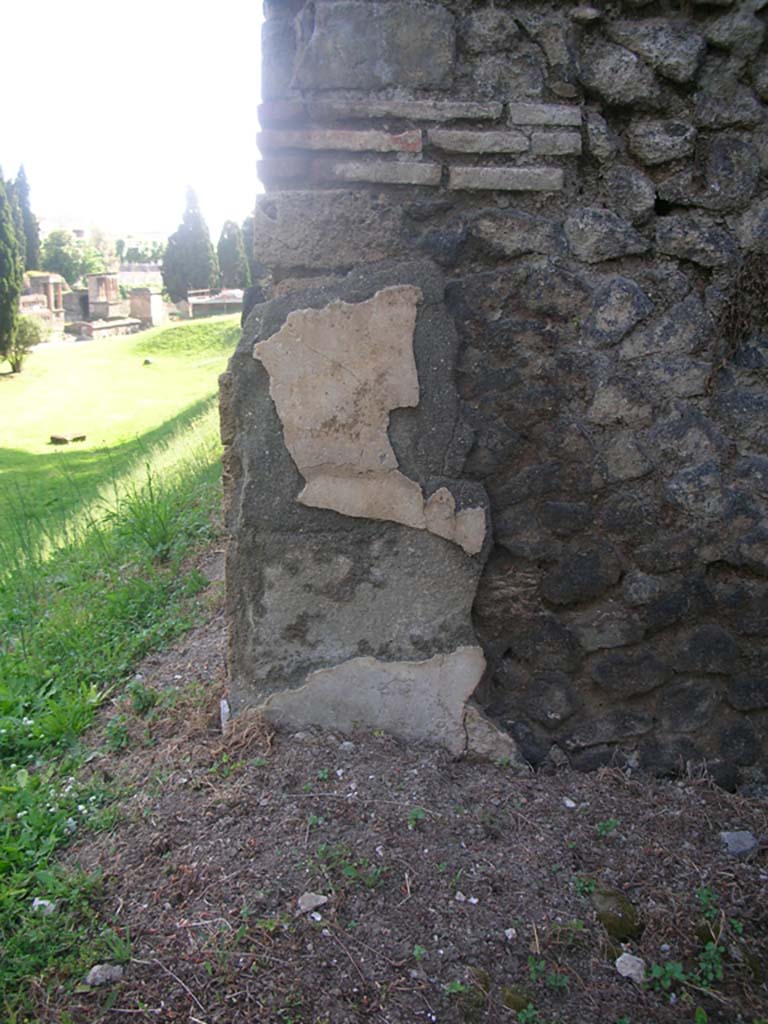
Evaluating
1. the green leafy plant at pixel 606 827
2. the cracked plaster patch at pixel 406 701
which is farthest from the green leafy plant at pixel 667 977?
the cracked plaster patch at pixel 406 701

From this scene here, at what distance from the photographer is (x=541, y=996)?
1937mm

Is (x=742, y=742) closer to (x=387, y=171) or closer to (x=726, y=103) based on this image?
(x=726, y=103)

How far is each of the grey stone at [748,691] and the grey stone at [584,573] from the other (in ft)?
1.51

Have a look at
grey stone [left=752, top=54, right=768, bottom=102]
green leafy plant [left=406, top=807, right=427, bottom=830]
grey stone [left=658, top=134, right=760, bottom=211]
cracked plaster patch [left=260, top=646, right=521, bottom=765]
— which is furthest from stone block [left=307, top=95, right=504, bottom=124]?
green leafy plant [left=406, top=807, right=427, bottom=830]

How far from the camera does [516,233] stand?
2465 mm

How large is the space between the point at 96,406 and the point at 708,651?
12.7 m

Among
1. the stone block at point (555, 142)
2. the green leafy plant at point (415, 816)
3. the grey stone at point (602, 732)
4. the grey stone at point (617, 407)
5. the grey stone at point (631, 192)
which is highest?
the stone block at point (555, 142)

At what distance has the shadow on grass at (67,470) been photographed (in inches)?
303

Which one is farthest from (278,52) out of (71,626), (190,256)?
(190,256)

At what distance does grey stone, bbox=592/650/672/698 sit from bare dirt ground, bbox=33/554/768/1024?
0.83 feet

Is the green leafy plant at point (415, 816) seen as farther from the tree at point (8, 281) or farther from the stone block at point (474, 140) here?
the tree at point (8, 281)

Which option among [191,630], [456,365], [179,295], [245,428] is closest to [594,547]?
[456,365]

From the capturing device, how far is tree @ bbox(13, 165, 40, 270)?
30500 millimetres

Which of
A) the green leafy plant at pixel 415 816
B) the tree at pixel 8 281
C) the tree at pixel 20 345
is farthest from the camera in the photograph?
the tree at pixel 20 345
